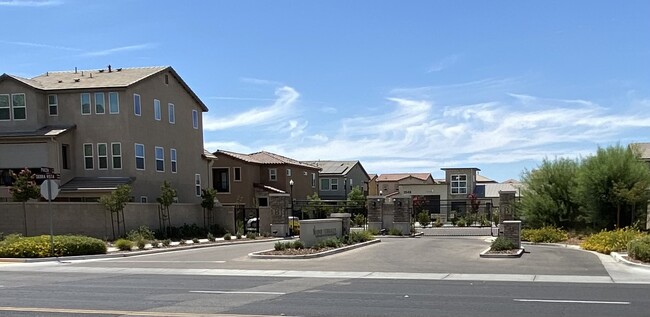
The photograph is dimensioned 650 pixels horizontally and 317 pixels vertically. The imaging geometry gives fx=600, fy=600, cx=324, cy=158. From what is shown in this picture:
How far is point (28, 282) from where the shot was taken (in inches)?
613

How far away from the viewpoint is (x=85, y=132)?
36.7 meters

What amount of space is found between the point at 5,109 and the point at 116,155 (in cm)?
747

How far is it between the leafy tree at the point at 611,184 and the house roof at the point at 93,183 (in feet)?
82.1

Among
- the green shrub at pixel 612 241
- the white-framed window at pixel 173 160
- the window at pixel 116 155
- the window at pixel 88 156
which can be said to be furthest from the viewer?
the white-framed window at pixel 173 160

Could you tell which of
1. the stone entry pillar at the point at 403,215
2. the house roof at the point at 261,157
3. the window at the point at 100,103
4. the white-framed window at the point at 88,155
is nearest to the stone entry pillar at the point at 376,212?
the stone entry pillar at the point at 403,215

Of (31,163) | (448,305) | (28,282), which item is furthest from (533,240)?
(31,163)

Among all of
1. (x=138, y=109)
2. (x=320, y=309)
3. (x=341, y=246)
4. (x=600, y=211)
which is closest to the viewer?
(x=320, y=309)

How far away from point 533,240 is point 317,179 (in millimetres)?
41299

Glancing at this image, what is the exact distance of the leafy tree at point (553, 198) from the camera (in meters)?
30.0

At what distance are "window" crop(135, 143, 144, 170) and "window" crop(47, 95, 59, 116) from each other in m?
5.31

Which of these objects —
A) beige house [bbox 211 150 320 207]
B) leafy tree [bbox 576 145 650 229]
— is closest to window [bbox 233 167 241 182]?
beige house [bbox 211 150 320 207]

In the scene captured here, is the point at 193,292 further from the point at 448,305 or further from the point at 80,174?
the point at 80,174

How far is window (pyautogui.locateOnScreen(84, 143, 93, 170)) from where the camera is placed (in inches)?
1444

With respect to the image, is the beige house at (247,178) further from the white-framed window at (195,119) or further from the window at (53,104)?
the window at (53,104)
